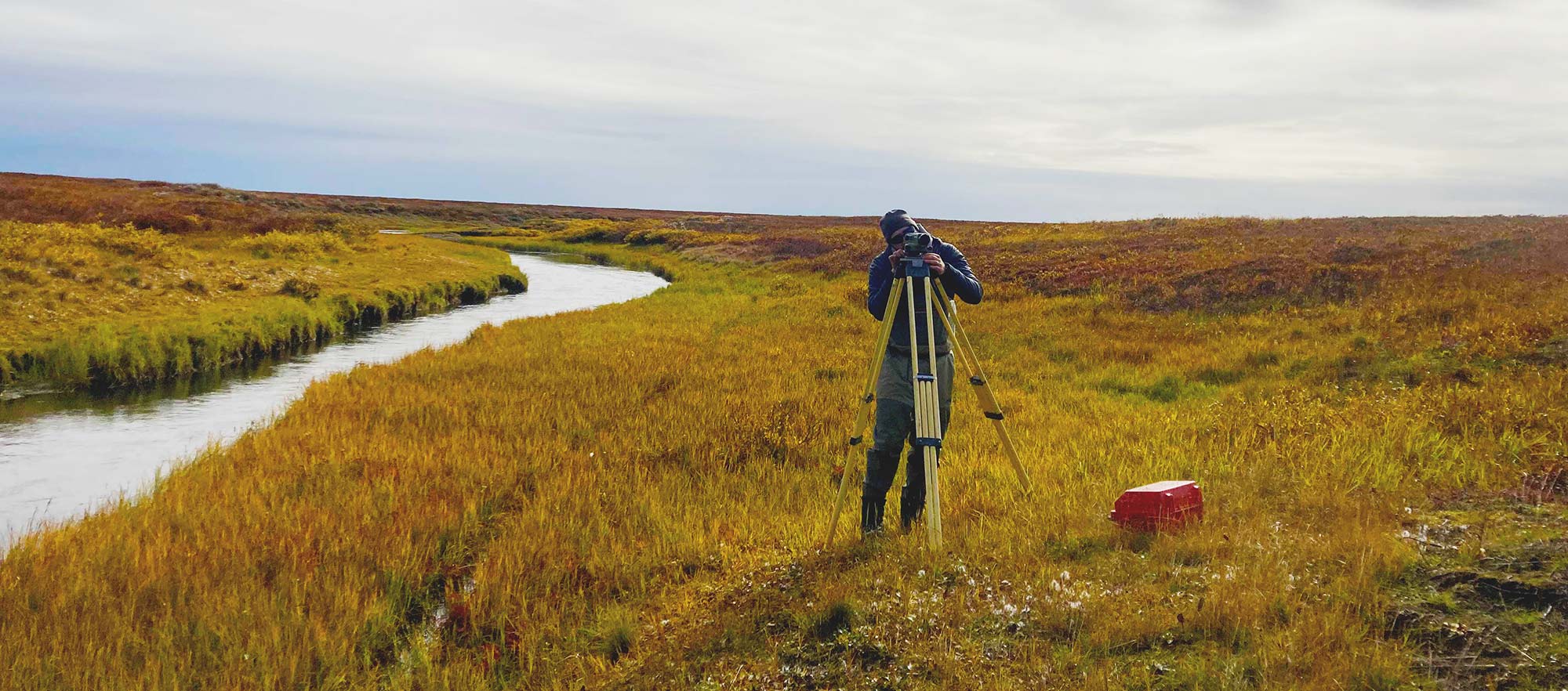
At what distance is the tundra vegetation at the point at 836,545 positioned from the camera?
12.8 ft

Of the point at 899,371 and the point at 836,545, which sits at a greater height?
the point at 899,371

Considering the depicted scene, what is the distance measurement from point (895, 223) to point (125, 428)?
12.5 metres

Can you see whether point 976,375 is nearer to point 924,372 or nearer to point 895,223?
point 924,372

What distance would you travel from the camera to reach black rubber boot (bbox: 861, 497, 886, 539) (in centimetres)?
571

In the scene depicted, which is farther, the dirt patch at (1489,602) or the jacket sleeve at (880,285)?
the jacket sleeve at (880,285)

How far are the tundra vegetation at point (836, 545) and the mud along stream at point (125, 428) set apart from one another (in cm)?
100

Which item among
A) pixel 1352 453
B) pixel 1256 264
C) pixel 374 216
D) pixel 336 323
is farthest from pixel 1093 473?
pixel 374 216

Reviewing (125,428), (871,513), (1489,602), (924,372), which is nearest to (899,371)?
(924,372)

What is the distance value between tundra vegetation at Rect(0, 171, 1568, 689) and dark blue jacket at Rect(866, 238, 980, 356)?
142 centimetres

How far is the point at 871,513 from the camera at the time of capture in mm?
5734

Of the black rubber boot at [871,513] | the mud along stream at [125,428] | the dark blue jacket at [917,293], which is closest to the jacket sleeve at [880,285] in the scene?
the dark blue jacket at [917,293]

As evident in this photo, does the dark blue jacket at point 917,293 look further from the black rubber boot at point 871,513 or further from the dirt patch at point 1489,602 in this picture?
the dirt patch at point 1489,602

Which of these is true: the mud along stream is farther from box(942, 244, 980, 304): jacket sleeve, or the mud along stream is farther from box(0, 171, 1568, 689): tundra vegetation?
box(942, 244, 980, 304): jacket sleeve

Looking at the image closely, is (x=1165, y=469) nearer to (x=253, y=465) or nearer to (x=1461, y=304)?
(x=253, y=465)
